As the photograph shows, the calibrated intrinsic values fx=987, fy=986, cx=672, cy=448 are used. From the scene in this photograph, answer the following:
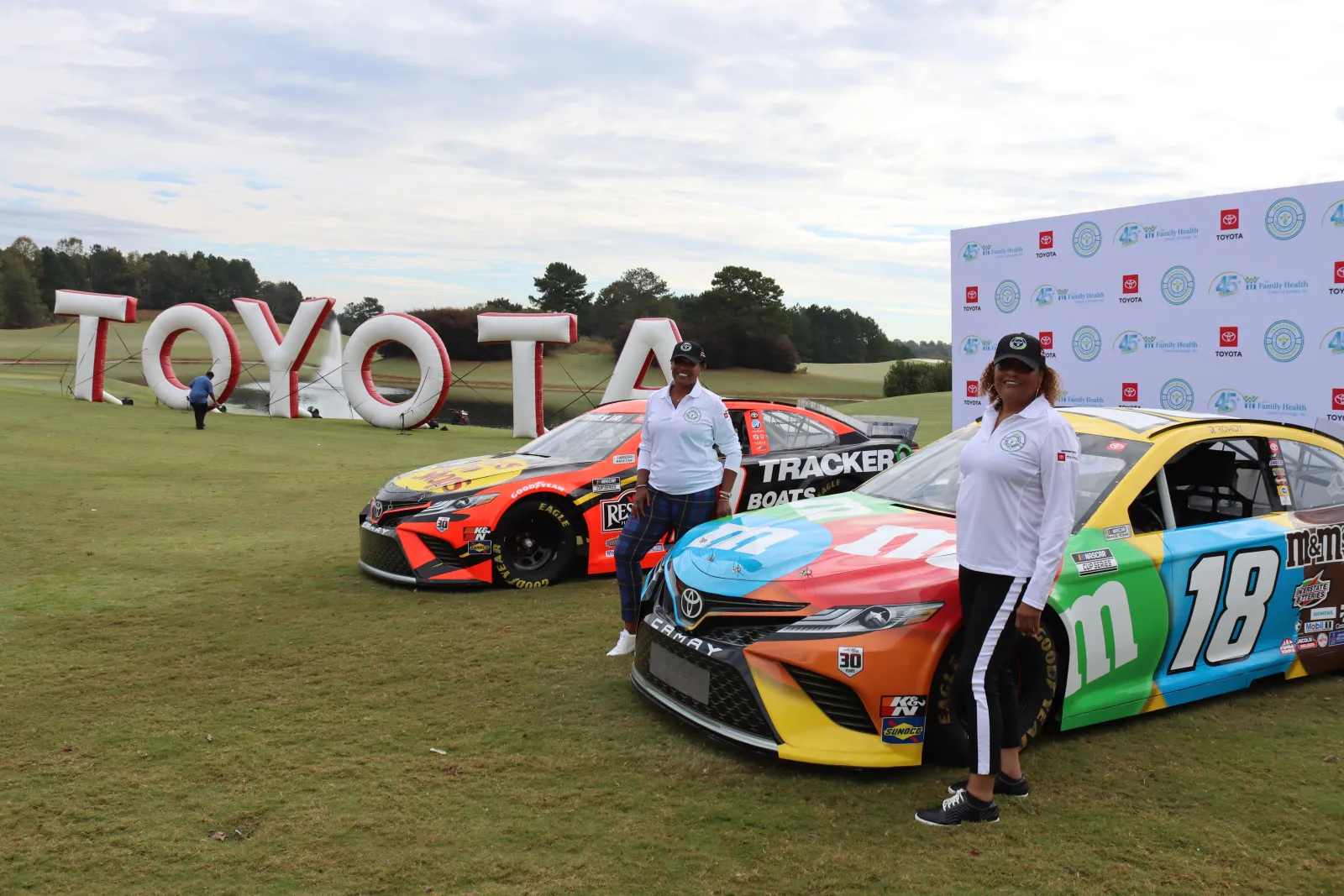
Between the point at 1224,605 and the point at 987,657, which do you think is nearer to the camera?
the point at 987,657

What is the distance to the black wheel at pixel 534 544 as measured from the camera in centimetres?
711

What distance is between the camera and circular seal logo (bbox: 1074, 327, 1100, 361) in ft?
39.3

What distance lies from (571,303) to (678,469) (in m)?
87.5

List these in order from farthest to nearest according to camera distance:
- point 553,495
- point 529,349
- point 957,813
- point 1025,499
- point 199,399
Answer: point 529,349, point 199,399, point 553,495, point 957,813, point 1025,499

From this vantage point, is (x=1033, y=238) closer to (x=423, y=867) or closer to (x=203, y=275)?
(x=423, y=867)

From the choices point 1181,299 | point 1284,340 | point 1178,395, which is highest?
point 1181,299

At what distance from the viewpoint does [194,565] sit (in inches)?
316

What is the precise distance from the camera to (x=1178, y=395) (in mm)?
11258

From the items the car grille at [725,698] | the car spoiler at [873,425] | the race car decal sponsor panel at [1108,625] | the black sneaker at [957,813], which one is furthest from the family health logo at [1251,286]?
the car grille at [725,698]

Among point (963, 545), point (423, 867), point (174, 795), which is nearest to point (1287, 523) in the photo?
point (963, 545)

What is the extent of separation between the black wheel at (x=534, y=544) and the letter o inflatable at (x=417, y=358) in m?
17.3

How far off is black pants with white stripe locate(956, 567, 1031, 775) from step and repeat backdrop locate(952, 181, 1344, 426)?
8.36m

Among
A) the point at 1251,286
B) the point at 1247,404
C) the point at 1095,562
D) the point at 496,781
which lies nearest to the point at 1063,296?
the point at 1251,286

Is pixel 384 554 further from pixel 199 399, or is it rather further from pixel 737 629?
pixel 199 399
